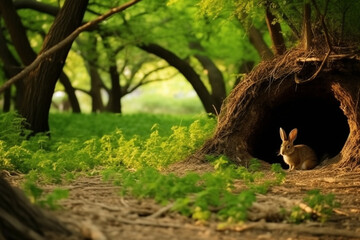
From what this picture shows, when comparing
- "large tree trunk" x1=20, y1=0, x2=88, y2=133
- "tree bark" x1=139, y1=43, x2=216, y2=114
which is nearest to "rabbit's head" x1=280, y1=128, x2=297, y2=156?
"large tree trunk" x1=20, y1=0, x2=88, y2=133

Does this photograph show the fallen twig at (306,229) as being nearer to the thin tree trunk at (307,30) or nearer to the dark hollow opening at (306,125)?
the thin tree trunk at (307,30)

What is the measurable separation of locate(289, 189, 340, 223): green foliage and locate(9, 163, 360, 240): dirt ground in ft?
0.33

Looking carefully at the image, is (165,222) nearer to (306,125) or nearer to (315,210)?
(315,210)

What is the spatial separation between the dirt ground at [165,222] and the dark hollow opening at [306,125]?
3.57m

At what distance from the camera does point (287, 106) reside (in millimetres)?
10938

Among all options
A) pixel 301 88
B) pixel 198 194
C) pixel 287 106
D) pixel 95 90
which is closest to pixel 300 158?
pixel 287 106

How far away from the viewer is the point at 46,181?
7914 millimetres

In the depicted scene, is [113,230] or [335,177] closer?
[113,230]

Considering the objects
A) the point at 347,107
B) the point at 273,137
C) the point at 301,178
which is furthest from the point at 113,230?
the point at 273,137

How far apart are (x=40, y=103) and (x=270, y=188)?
648 cm

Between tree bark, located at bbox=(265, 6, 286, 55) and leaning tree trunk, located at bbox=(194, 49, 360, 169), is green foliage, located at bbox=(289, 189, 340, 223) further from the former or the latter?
tree bark, located at bbox=(265, 6, 286, 55)

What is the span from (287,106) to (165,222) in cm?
585

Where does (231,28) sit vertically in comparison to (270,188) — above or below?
above

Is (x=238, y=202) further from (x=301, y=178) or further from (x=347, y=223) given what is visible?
(x=301, y=178)
